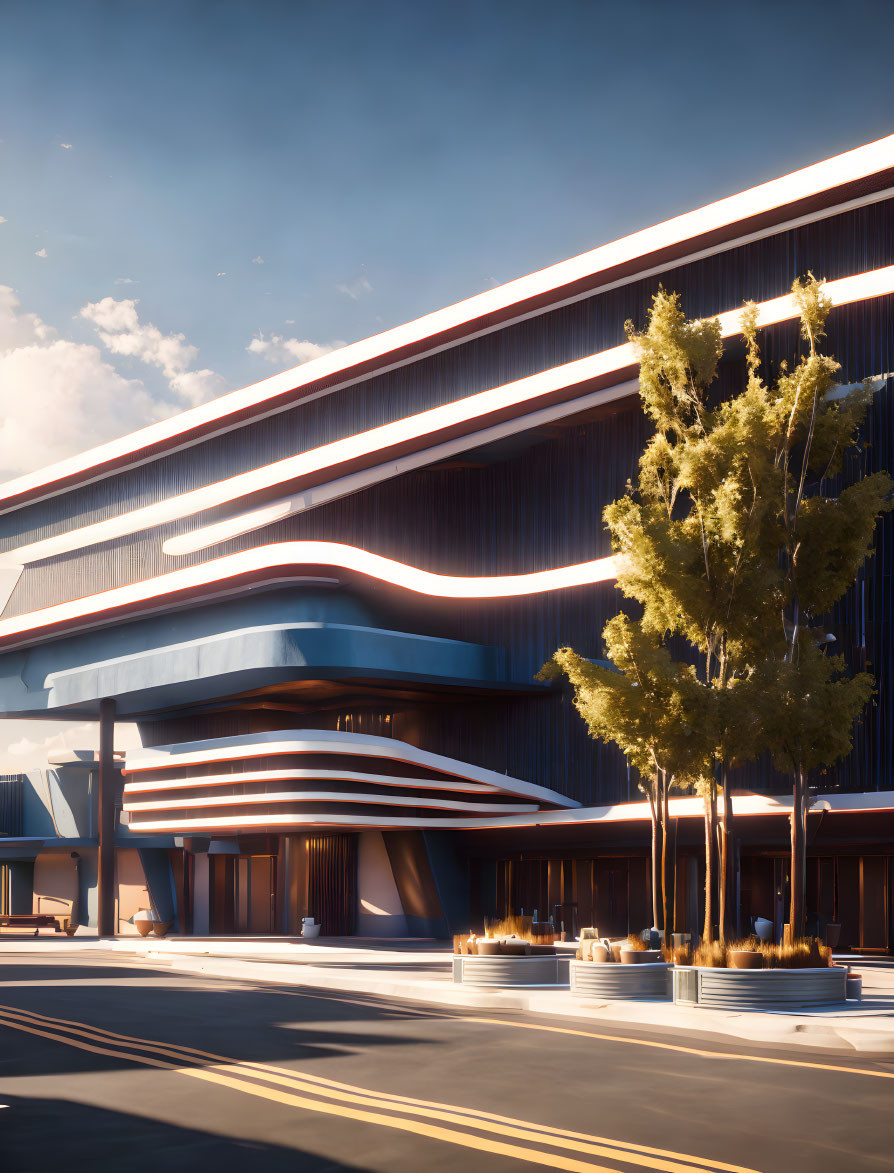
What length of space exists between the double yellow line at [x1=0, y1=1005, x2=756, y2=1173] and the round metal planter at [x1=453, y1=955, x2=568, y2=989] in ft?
29.4

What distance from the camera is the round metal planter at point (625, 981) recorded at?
69.9 ft

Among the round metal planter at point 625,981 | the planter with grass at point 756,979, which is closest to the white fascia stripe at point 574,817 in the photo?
the round metal planter at point 625,981

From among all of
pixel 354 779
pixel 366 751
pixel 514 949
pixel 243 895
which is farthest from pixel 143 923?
pixel 514 949

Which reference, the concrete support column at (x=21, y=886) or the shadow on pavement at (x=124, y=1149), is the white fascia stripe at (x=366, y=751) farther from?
the shadow on pavement at (x=124, y=1149)

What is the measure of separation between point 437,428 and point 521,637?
7.08m

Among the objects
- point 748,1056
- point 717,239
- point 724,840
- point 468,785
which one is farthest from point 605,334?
point 748,1056

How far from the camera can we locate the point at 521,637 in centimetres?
4453

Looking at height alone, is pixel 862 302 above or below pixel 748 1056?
above

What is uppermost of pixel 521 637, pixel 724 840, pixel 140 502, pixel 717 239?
pixel 717 239

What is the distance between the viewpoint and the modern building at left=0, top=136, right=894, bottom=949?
3606 cm

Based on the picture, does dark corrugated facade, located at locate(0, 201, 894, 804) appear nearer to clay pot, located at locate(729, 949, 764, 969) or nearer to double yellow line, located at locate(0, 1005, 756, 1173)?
clay pot, located at locate(729, 949, 764, 969)

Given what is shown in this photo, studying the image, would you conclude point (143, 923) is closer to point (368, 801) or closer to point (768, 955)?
point (368, 801)

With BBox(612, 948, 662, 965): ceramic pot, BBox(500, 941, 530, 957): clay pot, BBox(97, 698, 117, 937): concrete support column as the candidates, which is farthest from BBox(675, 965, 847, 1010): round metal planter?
BBox(97, 698, 117, 937): concrete support column

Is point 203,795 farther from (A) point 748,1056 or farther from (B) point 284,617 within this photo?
(A) point 748,1056
